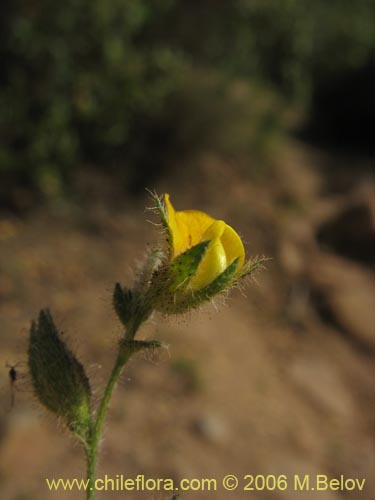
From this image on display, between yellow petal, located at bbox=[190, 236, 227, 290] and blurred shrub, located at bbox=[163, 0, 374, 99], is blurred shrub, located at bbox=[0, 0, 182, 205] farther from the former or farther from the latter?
yellow petal, located at bbox=[190, 236, 227, 290]

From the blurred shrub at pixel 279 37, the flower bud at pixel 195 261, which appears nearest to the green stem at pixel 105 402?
the flower bud at pixel 195 261

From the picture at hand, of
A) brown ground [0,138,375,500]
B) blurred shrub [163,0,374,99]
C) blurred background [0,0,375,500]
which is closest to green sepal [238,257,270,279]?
brown ground [0,138,375,500]

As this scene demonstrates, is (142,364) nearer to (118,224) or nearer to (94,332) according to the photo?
(94,332)

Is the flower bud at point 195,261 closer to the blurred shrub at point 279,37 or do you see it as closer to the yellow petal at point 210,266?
the yellow petal at point 210,266

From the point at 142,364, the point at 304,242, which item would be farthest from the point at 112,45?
the point at 142,364

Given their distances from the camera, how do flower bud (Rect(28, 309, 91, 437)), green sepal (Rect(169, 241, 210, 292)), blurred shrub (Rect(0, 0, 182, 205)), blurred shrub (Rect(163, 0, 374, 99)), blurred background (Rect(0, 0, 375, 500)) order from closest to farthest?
green sepal (Rect(169, 241, 210, 292)), flower bud (Rect(28, 309, 91, 437)), blurred background (Rect(0, 0, 375, 500)), blurred shrub (Rect(0, 0, 182, 205)), blurred shrub (Rect(163, 0, 374, 99))
